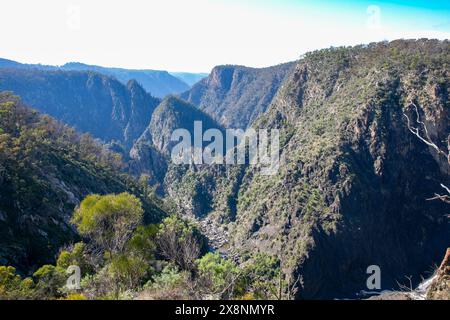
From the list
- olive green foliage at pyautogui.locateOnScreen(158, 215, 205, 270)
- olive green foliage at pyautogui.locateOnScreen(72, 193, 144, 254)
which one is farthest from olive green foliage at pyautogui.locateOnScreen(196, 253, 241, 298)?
olive green foliage at pyautogui.locateOnScreen(72, 193, 144, 254)

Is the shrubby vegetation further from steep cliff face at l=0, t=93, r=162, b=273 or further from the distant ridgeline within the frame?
the distant ridgeline

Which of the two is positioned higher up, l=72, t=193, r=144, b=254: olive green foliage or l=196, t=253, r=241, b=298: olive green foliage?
l=72, t=193, r=144, b=254: olive green foliage

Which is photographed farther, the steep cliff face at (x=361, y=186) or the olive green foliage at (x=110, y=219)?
the steep cliff face at (x=361, y=186)

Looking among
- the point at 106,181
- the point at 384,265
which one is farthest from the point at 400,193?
the point at 106,181

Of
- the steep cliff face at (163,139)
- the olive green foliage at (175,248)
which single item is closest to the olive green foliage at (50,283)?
the olive green foliage at (175,248)

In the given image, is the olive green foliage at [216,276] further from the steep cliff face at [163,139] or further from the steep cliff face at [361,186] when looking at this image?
the steep cliff face at [163,139]

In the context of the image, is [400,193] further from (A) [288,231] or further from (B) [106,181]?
(B) [106,181]
